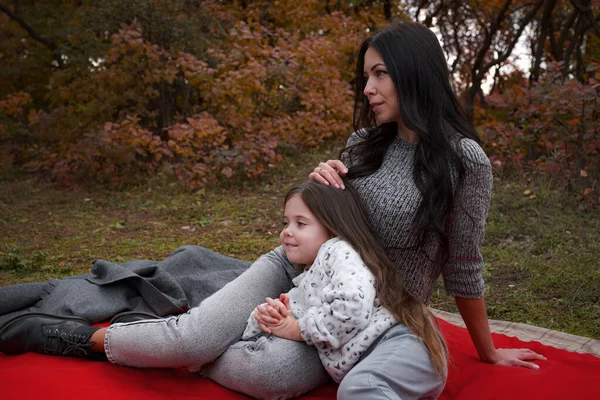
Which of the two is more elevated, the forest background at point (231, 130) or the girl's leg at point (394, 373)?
the forest background at point (231, 130)

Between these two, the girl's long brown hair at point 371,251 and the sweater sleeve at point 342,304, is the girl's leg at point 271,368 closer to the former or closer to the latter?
the sweater sleeve at point 342,304

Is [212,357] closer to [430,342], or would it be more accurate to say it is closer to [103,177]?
[430,342]

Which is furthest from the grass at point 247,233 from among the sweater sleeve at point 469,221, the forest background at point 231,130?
the sweater sleeve at point 469,221

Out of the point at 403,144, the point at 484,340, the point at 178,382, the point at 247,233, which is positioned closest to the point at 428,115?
the point at 403,144

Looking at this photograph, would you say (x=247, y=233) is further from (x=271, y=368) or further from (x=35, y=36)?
(x=35, y=36)

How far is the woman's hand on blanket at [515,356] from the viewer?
2490 mm

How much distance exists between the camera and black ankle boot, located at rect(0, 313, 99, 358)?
2355mm

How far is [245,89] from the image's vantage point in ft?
24.5

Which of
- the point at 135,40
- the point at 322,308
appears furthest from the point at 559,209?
the point at 135,40

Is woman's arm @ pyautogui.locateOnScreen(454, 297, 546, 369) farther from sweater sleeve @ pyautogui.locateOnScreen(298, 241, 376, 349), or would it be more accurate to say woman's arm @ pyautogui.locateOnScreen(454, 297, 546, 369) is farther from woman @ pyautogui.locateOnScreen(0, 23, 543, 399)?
sweater sleeve @ pyautogui.locateOnScreen(298, 241, 376, 349)

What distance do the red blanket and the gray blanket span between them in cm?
31

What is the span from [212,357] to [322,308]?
0.48m

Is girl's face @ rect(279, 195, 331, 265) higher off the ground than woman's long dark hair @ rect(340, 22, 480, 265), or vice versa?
woman's long dark hair @ rect(340, 22, 480, 265)

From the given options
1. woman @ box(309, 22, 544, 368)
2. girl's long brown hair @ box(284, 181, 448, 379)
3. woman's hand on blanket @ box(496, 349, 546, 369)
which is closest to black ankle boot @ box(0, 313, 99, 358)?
girl's long brown hair @ box(284, 181, 448, 379)
